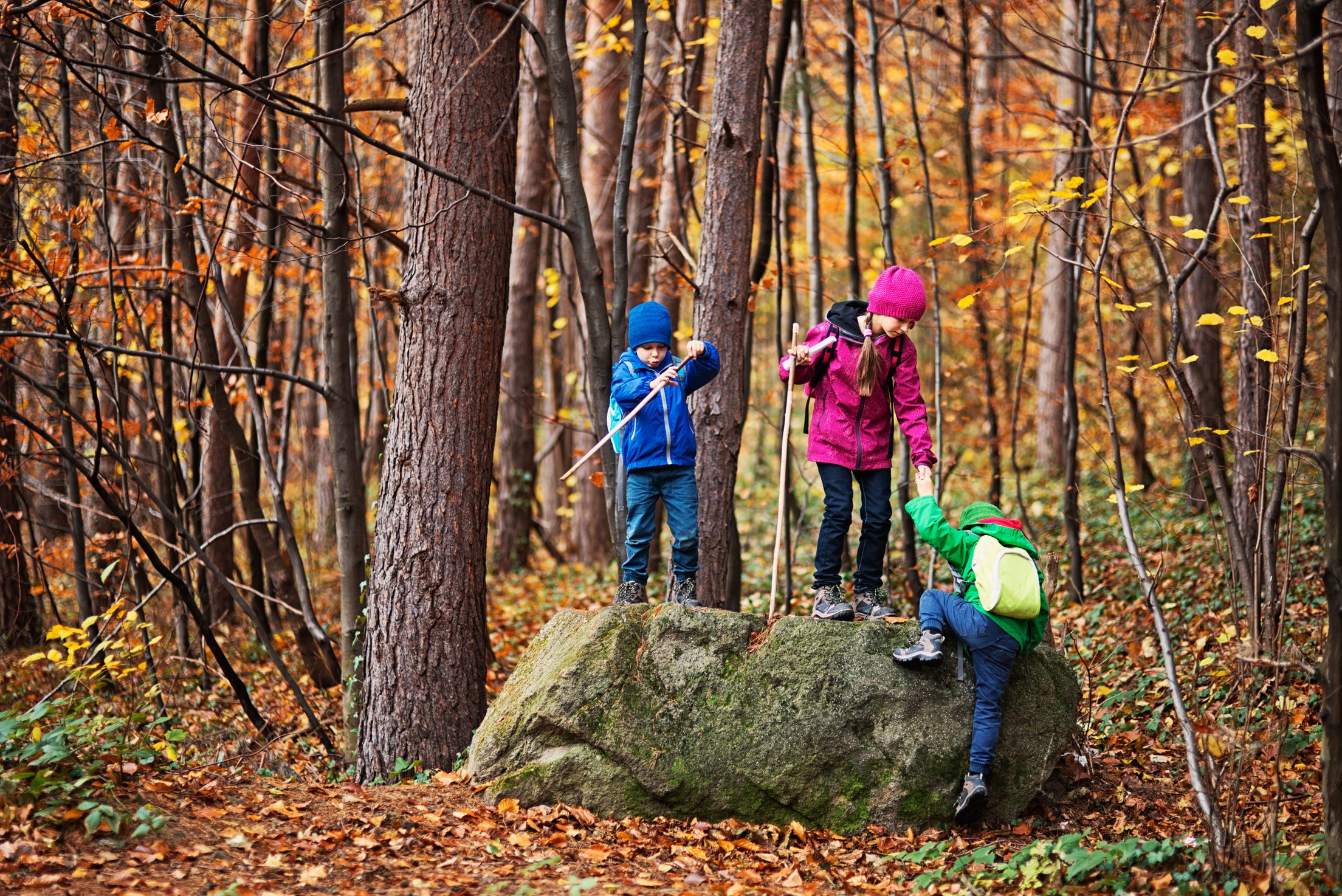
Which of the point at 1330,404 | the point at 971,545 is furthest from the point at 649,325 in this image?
the point at 1330,404

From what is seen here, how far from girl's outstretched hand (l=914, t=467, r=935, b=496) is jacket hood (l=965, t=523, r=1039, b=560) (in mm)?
278

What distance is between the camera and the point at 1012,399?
1509cm

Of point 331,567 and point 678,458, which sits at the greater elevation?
point 678,458

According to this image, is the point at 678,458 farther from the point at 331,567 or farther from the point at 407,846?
the point at 331,567

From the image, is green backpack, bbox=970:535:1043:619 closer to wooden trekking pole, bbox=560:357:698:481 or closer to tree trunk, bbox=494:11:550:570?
wooden trekking pole, bbox=560:357:698:481

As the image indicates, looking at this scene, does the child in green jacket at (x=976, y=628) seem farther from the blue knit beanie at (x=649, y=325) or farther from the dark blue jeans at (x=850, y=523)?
the blue knit beanie at (x=649, y=325)

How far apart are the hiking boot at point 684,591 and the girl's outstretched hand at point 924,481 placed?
56.2 inches

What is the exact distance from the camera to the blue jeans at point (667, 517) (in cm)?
546

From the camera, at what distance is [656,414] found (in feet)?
18.0

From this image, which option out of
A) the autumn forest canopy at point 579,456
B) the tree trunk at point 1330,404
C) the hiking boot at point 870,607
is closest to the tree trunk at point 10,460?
the autumn forest canopy at point 579,456

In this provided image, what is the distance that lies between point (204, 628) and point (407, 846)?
3.06 m

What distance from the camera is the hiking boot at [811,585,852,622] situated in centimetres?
527

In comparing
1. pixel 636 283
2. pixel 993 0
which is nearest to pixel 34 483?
pixel 636 283

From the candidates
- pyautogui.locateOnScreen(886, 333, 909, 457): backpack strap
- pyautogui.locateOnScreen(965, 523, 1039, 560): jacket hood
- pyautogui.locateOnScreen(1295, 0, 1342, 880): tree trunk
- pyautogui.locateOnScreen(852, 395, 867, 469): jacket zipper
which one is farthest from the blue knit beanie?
pyautogui.locateOnScreen(1295, 0, 1342, 880): tree trunk
